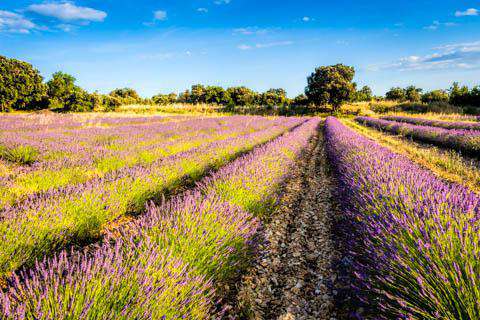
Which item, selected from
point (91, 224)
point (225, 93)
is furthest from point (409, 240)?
point (225, 93)

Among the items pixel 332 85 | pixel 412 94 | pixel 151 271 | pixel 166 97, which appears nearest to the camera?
pixel 151 271

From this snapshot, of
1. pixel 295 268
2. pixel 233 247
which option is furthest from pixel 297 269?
pixel 233 247

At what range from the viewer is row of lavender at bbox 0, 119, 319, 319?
1.29 m

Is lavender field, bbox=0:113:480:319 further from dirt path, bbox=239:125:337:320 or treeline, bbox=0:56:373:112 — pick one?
treeline, bbox=0:56:373:112

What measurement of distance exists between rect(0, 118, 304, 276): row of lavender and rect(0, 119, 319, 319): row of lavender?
23cm

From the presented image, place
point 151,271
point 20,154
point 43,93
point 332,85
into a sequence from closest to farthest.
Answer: point 151,271 → point 20,154 → point 43,93 → point 332,85

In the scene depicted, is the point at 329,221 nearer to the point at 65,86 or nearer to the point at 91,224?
the point at 91,224


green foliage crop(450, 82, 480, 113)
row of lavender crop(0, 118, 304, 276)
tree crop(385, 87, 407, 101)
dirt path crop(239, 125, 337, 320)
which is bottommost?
dirt path crop(239, 125, 337, 320)

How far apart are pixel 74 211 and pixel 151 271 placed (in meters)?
1.93

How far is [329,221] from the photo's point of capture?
3.92m

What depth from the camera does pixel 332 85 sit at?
126 feet

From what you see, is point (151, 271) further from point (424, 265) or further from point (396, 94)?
point (396, 94)

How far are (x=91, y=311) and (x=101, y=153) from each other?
561 cm

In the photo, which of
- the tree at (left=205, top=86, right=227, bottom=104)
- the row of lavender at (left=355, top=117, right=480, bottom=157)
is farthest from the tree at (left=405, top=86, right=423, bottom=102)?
the row of lavender at (left=355, top=117, right=480, bottom=157)
